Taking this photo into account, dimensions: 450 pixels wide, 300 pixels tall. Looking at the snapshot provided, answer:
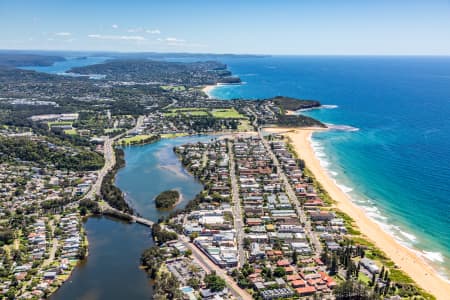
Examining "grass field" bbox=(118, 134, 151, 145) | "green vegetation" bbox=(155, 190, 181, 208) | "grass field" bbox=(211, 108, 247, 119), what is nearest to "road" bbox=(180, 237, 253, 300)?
"green vegetation" bbox=(155, 190, 181, 208)

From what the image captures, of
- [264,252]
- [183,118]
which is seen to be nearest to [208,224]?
[264,252]

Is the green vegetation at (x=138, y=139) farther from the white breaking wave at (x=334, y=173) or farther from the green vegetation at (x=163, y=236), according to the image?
the green vegetation at (x=163, y=236)

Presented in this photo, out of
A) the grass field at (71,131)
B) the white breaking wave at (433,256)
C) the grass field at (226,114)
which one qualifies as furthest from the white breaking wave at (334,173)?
the grass field at (71,131)

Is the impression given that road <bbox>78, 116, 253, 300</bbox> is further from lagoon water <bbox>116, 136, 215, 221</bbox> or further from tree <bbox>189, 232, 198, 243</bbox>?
lagoon water <bbox>116, 136, 215, 221</bbox>

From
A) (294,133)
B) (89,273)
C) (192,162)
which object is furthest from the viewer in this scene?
(294,133)

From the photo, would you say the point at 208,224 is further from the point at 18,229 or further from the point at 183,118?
the point at 183,118
